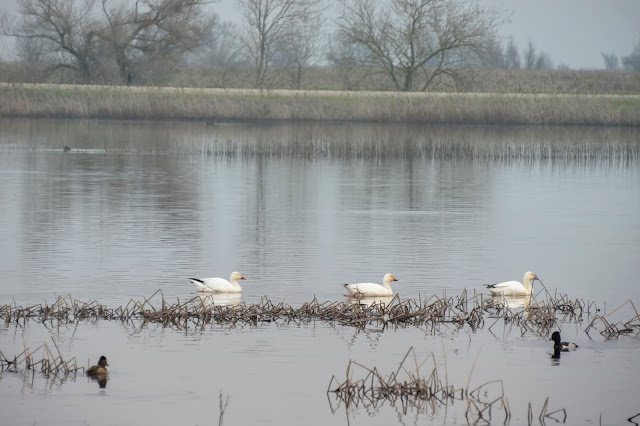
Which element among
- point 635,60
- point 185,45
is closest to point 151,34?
point 185,45

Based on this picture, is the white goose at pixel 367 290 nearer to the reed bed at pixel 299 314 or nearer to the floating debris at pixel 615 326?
the reed bed at pixel 299 314

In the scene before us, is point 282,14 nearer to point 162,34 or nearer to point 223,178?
point 162,34

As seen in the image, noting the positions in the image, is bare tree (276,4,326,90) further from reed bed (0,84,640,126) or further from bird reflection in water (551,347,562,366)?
bird reflection in water (551,347,562,366)

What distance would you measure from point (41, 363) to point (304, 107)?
1503 inches

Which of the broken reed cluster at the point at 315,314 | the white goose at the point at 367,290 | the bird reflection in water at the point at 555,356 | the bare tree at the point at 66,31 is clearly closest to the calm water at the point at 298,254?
the bird reflection in water at the point at 555,356

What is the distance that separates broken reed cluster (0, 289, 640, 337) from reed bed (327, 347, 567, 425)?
225 centimetres

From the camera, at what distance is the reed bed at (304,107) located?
46.8 metres

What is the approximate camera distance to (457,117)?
46625 millimetres

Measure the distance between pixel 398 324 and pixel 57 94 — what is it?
3940cm

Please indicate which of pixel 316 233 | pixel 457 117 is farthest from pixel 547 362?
pixel 457 117

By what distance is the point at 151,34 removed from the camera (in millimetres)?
57812

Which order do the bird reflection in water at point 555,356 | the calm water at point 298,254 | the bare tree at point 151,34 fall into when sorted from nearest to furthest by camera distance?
the calm water at point 298,254, the bird reflection in water at point 555,356, the bare tree at point 151,34

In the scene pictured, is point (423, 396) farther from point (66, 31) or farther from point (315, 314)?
point (66, 31)

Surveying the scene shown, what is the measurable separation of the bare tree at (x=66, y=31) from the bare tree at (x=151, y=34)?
0.89m
